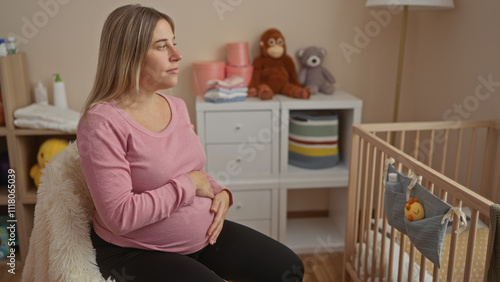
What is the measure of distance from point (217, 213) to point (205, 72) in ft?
3.84

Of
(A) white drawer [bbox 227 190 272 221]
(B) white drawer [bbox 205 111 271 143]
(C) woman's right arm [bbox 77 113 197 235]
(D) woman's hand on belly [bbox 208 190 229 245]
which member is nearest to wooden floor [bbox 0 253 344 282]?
(A) white drawer [bbox 227 190 272 221]

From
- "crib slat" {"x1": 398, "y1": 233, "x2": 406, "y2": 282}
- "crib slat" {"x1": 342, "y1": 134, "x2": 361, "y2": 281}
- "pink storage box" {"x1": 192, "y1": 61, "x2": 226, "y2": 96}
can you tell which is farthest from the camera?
"pink storage box" {"x1": 192, "y1": 61, "x2": 226, "y2": 96}

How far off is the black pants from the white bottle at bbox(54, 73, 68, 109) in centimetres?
126

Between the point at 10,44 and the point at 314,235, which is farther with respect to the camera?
the point at 314,235

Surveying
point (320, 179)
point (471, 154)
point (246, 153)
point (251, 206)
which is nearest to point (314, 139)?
point (320, 179)

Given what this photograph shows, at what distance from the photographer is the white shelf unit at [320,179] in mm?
2193

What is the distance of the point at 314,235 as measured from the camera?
2455mm

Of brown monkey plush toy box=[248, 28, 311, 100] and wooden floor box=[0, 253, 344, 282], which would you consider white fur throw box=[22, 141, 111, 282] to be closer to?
wooden floor box=[0, 253, 344, 282]

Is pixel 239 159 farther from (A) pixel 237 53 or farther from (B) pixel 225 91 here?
(A) pixel 237 53

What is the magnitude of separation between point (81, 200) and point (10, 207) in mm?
1216

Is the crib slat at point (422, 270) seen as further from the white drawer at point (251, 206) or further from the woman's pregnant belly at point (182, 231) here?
the white drawer at point (251, 206)

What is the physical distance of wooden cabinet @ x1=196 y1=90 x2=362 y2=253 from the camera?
2.15 meters

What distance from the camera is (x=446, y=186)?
1167 mm

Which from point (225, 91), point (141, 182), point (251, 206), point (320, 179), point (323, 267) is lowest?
point (323, 267)
